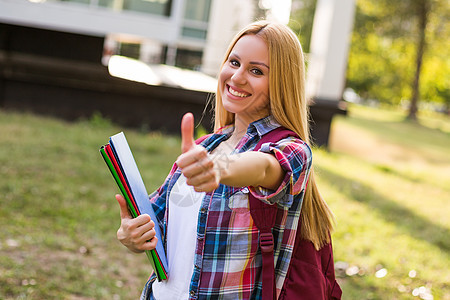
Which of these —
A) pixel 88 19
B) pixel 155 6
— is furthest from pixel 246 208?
pixel 155 6

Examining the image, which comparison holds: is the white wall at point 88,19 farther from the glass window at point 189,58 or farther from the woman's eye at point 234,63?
the woman's eye at point 234,63

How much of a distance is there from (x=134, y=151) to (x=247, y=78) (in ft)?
17.8

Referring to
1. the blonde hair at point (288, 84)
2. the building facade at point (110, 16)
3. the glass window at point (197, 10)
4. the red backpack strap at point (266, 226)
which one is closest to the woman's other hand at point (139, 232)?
the red backpack strap at point (266, 226)

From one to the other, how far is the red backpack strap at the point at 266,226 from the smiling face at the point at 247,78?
100mm

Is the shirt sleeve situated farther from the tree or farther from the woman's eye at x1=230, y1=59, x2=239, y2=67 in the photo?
the tree

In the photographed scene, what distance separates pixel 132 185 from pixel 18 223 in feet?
9.68

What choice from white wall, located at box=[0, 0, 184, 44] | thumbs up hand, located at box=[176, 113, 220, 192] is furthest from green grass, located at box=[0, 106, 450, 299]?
white wall, located at box=[0, 0, 184, 44]

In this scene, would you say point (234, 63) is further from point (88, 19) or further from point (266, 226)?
point (88, 19)

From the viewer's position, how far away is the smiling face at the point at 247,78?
4.85 ft

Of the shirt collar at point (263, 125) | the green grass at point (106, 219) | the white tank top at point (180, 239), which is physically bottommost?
the green grass at point (106, 219)

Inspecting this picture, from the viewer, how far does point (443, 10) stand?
21.5m

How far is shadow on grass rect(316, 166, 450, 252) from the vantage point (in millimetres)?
5172

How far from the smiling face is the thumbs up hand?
0.47m

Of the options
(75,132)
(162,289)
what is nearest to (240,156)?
(162,289)
